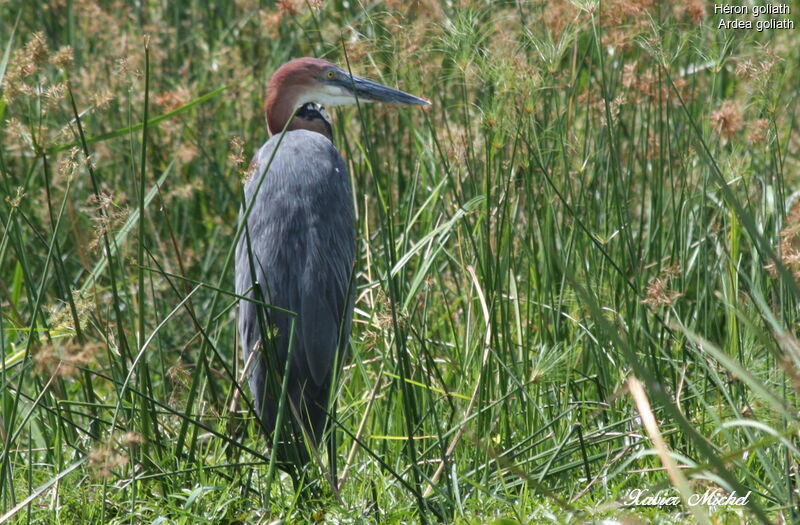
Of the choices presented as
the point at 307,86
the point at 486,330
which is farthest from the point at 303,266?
the point at 307,86

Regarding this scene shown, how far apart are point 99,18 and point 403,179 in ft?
5.08

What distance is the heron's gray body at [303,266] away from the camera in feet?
9.26

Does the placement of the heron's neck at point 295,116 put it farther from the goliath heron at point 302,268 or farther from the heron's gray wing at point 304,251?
the heron's gray wing at point 304,251

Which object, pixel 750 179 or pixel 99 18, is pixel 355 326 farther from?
pixel 99 18

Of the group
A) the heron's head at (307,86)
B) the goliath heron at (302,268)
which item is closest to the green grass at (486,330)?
the goliath heron at (302,268)

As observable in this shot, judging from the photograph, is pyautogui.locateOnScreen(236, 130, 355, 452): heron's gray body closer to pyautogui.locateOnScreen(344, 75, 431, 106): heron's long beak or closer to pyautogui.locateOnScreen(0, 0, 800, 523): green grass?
pyautogui.locateOnScreen(0, 0, 800, 523): green grass

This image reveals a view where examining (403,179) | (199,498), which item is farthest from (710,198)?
(199,498)

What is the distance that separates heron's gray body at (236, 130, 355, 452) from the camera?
282 cm

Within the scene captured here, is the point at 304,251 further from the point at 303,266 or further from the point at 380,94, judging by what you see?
the point at 380,94

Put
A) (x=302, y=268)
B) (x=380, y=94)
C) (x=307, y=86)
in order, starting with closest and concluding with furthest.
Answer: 1. (x=302, y=268)
2. (x=380, y=94)
3. (x=307, y=86)

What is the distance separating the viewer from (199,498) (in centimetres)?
229

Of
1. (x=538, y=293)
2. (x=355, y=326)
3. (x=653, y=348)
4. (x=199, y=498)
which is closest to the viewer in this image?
(x=199, y=498)

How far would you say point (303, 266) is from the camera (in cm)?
291

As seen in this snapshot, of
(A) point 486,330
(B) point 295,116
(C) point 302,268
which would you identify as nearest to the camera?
(A) point 486,330
